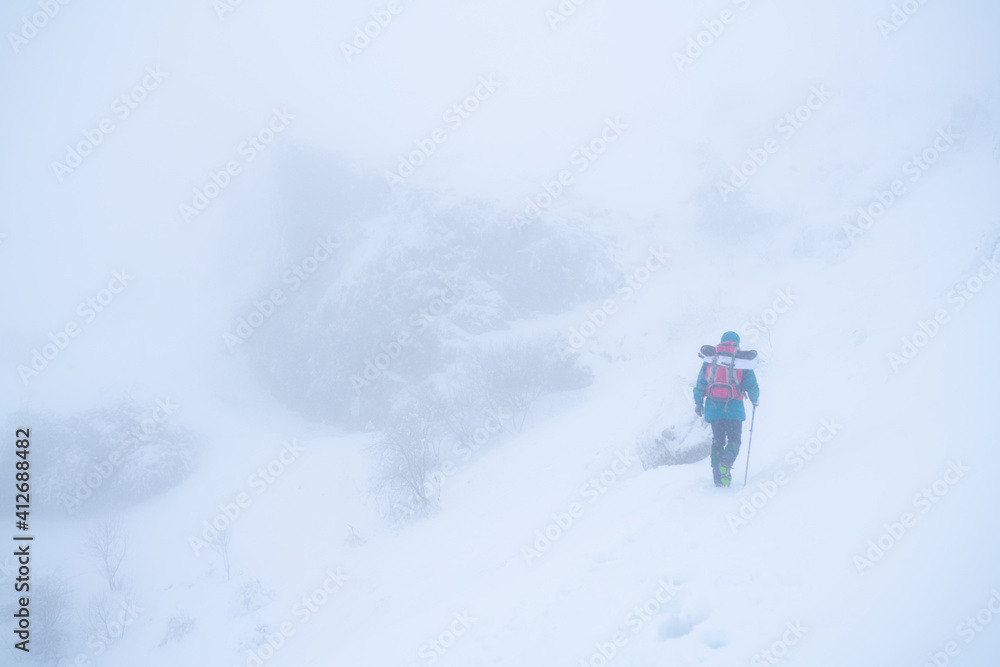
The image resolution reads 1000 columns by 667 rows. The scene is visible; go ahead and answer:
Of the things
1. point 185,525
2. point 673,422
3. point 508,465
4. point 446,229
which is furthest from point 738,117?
point 185,525

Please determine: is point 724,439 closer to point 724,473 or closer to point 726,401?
point 724,473

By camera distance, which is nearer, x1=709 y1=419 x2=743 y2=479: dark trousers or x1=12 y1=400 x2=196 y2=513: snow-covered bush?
x1=709 y1=419 x2=743 y2=479: dark trousers

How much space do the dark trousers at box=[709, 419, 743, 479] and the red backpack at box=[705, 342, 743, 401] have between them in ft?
1.44

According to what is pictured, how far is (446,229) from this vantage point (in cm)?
5716

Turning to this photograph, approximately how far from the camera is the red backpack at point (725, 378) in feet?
26.5

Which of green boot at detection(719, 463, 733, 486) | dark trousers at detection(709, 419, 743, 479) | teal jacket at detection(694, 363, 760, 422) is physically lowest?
green boot at detection(719, 463, 733, 486)

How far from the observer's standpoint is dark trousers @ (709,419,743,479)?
8031 millimetres

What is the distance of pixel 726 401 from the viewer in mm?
8133

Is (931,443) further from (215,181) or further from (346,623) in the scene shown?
(215,181)

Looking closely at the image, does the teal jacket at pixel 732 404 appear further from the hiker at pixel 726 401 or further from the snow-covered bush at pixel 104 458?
the snow-covered bush at pixel 104 458

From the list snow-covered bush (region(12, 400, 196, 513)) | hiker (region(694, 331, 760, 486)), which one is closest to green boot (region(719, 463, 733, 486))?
hiker (region(694, 331, 760, 486))

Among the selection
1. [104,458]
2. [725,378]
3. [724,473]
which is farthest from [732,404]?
[104,458]

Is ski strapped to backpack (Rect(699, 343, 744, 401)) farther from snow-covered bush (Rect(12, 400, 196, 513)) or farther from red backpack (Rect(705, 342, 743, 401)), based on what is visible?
snow-covered bush (Rect(12, 400, 196, 513))

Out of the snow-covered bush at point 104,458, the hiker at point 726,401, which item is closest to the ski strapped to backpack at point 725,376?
the hiker at point 726,401
